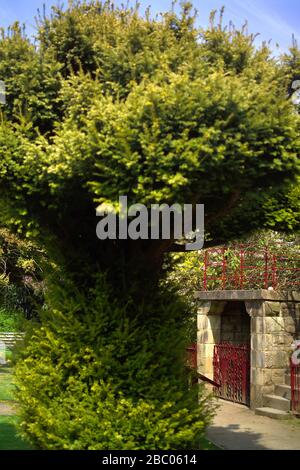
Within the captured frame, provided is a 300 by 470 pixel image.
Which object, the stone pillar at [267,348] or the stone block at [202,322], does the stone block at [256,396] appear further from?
the stone block at [202,322]

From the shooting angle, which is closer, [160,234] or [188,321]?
[160,234]

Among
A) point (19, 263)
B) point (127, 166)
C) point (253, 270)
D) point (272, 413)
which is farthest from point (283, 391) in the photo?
point (19, 263)

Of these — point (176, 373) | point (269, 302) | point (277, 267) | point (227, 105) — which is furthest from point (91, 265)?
point (277, 267)

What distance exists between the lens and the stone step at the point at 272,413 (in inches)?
510

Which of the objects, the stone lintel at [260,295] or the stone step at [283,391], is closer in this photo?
the stone step at [283,391]

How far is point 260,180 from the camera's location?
6.30m

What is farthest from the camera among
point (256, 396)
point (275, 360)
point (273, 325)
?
point (273, 325)

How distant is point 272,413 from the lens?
13.2m

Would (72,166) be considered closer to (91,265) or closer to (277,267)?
(91,265)

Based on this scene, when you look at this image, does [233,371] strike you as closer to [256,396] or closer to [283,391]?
[256,396]

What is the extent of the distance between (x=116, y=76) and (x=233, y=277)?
1118cm

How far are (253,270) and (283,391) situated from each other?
4.00m

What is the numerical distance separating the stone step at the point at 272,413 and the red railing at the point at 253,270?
119 inches

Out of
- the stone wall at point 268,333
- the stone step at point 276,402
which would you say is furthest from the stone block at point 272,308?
the stone step at point 276,402
